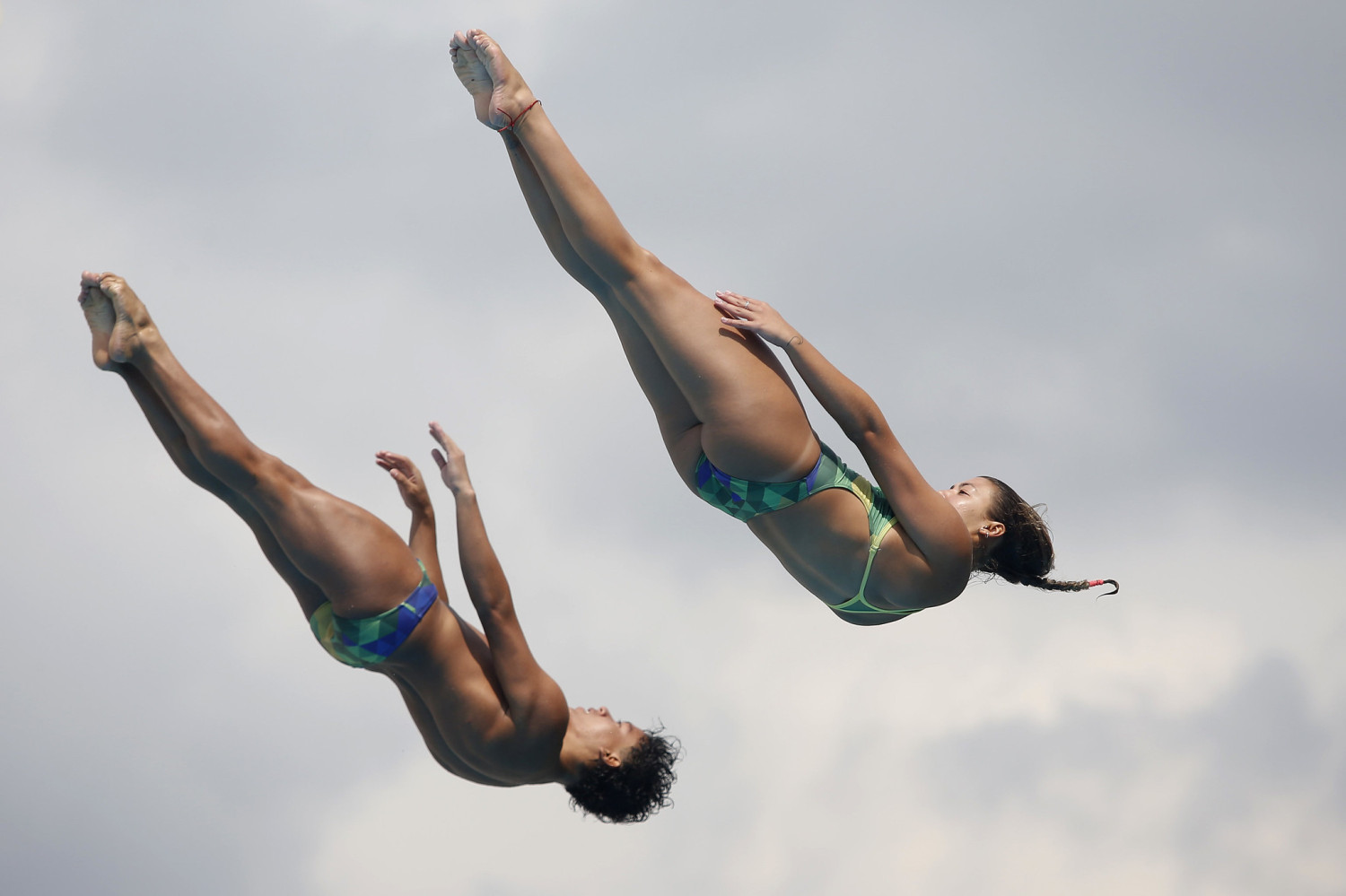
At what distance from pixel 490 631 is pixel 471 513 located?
63 cm

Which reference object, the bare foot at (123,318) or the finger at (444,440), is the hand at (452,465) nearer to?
the finger at (444,440)

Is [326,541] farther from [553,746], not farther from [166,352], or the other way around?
[553,746]

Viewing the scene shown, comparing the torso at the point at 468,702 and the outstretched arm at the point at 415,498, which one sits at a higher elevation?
the outstretched arm at the point at 415,498

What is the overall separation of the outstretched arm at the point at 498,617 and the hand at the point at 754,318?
1.68 metres

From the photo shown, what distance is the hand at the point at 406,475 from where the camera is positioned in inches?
289

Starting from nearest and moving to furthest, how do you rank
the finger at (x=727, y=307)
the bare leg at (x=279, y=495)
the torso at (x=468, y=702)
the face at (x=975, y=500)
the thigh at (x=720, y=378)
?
the bare leg at (x=279, y=495) → the thigh at (x=720, y=378) → the finger at (x=727, y=307) → the torso at (x=468, y=702) → the face at (x=975, y=500)

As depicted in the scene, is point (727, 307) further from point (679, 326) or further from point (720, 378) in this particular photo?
point (720, 378)

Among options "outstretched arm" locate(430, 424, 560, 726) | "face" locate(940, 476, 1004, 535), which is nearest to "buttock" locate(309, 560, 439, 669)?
"outstretched arm" locate(430, 424, 560, 726)

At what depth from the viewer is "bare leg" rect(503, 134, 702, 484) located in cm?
657

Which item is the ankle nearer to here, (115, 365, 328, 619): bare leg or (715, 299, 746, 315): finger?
(715, 299, 746, 315): finger

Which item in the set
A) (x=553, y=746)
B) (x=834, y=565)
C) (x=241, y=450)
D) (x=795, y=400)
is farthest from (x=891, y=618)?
(x=241, y=450)

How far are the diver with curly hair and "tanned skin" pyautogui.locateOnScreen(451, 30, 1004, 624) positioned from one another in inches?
50.5

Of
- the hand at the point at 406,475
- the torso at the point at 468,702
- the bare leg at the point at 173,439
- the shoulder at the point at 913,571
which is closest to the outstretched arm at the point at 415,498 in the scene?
the hand at the point at 406,475

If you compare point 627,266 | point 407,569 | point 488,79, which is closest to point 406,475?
point 407,569
